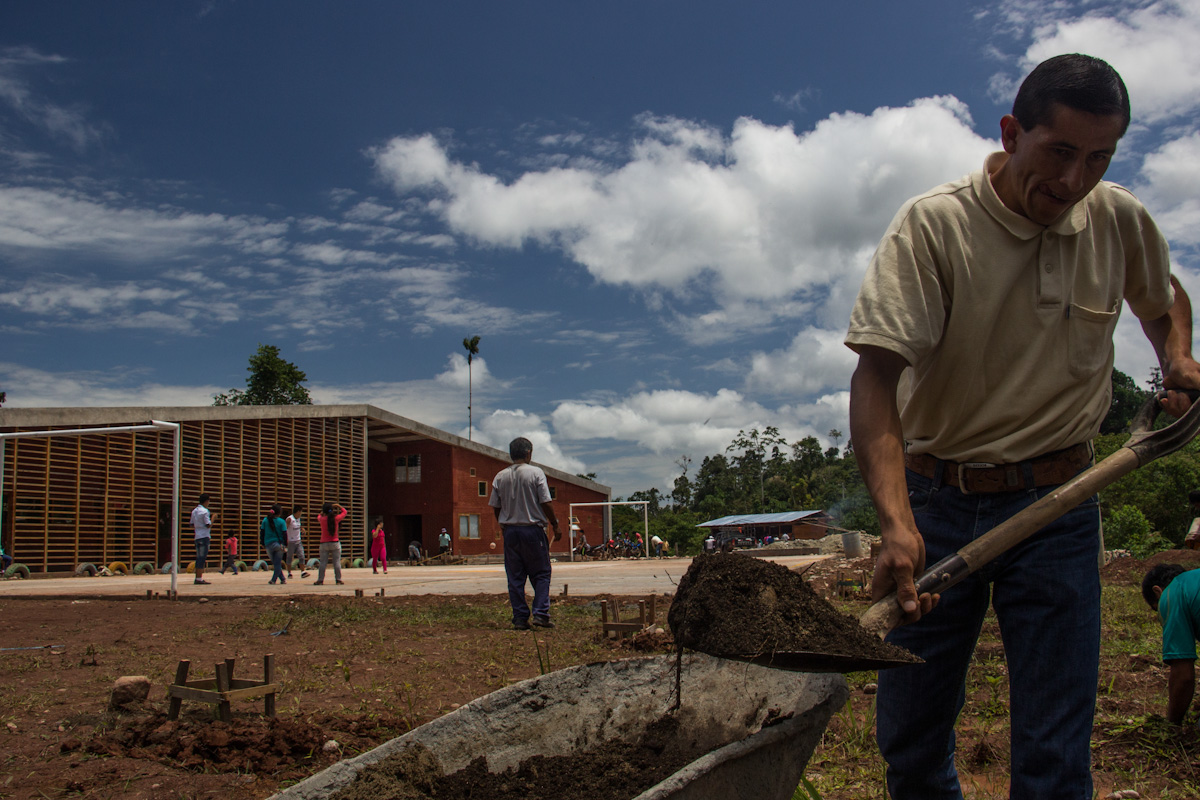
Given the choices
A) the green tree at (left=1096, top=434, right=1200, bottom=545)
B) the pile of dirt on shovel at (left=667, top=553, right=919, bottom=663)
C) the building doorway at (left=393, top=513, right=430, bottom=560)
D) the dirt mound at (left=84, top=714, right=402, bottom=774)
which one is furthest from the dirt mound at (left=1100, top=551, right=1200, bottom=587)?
the building doorway at (left=393, top=513, right=430, bottom=560)

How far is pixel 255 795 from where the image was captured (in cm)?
294

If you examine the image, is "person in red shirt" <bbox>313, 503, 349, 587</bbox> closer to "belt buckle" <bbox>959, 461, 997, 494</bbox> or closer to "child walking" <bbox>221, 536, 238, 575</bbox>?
"child walking" <bbox>221, 536, 238, 575</bbox>

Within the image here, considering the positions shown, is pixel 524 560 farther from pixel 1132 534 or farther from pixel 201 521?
pixel 1132 534

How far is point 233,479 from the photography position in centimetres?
2509

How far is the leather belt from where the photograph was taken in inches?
76.7

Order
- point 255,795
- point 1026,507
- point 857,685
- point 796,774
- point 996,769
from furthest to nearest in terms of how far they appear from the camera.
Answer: point 857,685, point 996,769, point 255,795, point 1026,507, point 796,774

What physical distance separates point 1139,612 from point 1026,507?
679 centimetres

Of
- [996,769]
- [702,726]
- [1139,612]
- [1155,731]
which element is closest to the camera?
[702,726]

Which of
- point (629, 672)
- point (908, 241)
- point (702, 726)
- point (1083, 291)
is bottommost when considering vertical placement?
point (702, 726)

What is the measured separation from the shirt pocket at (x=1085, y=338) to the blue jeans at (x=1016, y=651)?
32cm

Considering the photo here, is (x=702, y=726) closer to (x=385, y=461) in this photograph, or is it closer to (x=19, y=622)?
(x=19, y=622)

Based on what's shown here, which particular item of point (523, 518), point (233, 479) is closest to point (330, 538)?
point (523, 518)

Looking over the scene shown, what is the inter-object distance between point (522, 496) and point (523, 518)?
193 mm

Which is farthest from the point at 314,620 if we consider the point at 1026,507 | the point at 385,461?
the point at 385,461
